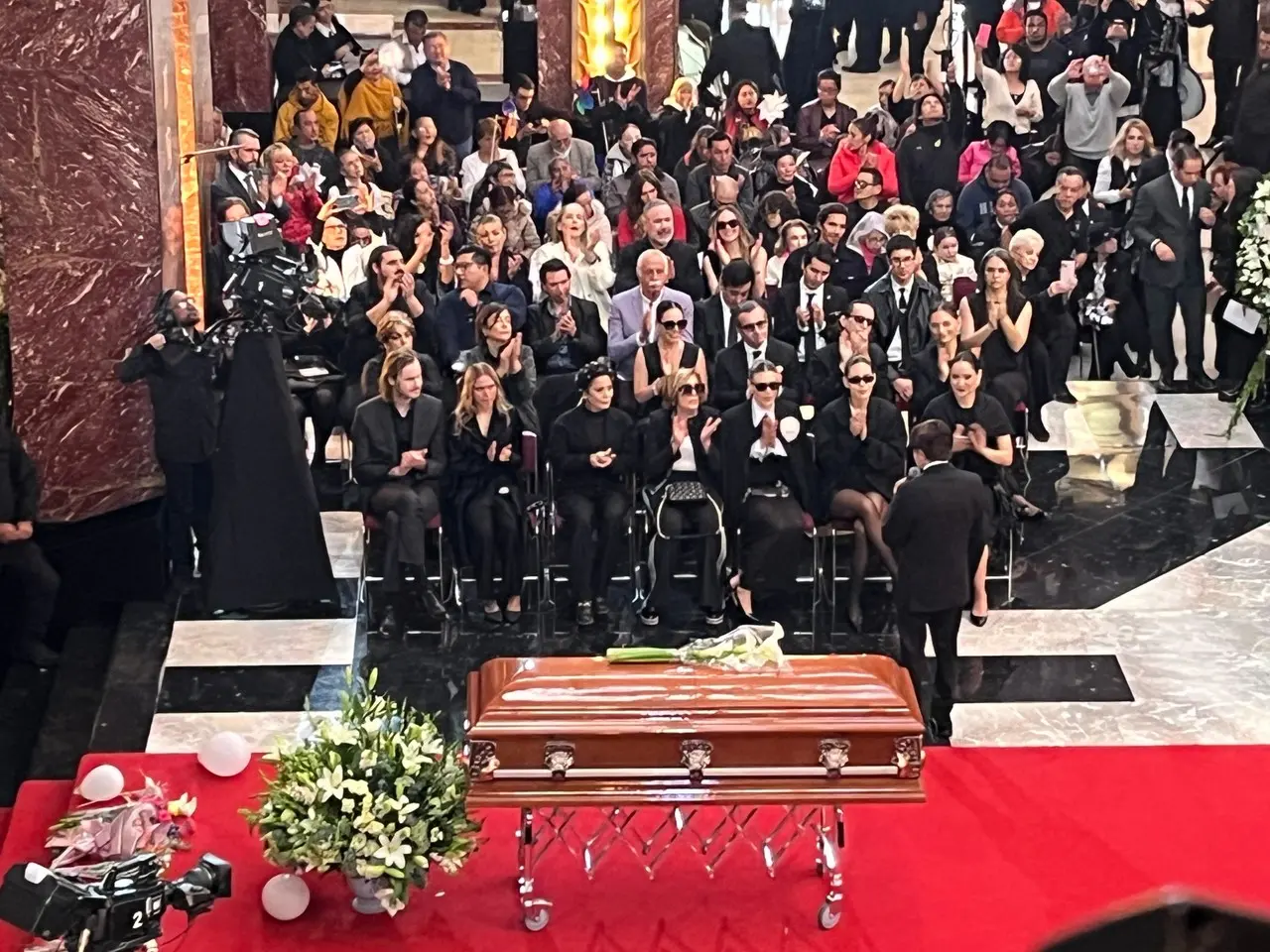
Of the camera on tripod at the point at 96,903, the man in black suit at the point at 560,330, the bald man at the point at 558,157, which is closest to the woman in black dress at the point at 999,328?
the man in black suit at the point at 560,330

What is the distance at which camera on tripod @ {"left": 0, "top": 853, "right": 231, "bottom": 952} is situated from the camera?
4.38m

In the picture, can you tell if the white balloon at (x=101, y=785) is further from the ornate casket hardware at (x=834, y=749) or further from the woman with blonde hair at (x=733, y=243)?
the woman with blonde hair at (x=733, y=243)

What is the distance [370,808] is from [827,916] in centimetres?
141

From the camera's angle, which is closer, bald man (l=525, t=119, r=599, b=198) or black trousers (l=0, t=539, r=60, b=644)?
black trousers (l=0, t=539, r=60, b=644)

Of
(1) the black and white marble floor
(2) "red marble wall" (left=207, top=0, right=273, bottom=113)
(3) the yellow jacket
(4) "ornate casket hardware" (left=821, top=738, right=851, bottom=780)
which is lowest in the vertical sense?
Result: (1) the black and white marble floor

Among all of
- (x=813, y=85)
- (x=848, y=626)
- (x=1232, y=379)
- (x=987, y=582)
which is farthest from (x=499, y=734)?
(x=813, y=85)

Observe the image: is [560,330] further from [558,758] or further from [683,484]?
[558,758]

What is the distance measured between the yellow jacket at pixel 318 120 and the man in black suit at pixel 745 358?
467 cm

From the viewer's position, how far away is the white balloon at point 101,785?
6164 millimetres

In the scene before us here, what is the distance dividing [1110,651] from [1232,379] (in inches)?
148

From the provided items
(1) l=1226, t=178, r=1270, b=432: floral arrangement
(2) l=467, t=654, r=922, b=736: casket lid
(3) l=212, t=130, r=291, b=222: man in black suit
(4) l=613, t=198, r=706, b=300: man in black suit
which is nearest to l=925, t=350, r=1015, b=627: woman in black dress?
(4) l=613, t=198, r=706, b=300: man in black suit

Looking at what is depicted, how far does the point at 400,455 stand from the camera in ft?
29.3

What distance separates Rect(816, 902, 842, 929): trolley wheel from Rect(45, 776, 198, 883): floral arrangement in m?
1.94

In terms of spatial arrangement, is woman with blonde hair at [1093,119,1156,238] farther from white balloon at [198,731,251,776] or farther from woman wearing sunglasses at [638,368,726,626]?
white balloon at [198,731,251,776]
